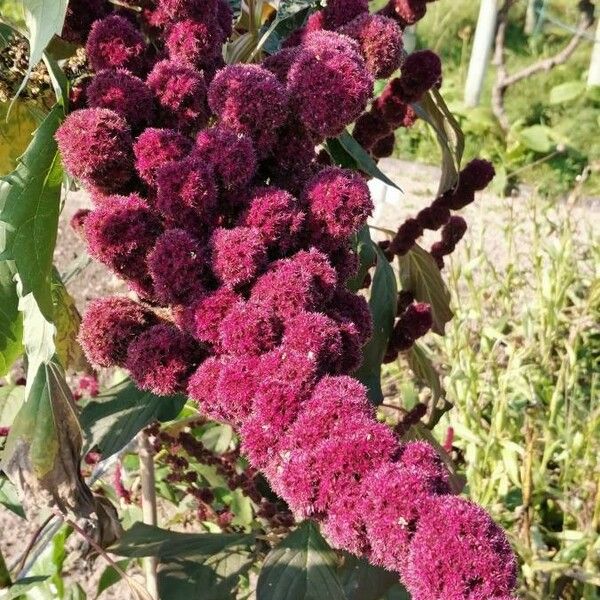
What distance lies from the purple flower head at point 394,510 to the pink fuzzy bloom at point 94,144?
1.01 ft

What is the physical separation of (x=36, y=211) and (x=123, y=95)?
110 millimetres

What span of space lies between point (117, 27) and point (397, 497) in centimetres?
43

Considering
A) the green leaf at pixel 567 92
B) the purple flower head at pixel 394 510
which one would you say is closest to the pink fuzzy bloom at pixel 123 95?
the purple flower head at pixel 394 510

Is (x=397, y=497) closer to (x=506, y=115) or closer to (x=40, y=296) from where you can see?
(x=40, y=296)

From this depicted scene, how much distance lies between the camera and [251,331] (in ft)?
1.77

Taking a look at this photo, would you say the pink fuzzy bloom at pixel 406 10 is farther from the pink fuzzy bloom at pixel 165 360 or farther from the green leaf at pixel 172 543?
the green leaf at pixel 172 543

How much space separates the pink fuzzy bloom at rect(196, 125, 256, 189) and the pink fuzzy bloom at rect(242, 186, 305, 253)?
0.06ft

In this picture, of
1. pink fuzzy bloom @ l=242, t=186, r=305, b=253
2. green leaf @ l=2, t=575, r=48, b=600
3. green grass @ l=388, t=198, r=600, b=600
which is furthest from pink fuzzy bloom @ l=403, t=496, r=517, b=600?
green grass @ l=388, t=198, r=600, b=600

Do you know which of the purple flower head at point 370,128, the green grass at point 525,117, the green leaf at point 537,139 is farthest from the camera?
the green leaf at point 537,139

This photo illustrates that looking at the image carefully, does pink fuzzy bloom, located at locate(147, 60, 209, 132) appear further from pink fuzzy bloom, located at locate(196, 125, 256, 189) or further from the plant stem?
the plant stem

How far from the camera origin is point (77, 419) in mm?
807

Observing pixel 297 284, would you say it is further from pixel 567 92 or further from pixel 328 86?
pixel 567 92

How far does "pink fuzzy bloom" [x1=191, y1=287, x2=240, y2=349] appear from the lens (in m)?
0.58

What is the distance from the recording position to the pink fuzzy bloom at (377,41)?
70 cm
